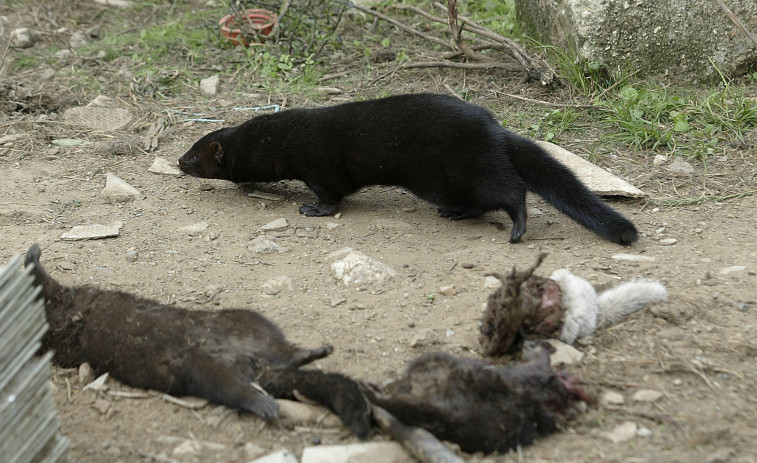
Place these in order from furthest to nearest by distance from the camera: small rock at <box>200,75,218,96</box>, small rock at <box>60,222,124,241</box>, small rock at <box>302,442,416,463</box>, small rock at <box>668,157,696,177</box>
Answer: small rock at <box>200,75,218,96</box>
small rock at <box>668,157,696,177</box>
small rock at <box>60,222,124,241</box>
small rock at <box>302,442,416,463</box>

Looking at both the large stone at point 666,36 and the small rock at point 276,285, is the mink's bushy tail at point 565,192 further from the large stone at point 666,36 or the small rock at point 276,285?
the large stone at point 666,36

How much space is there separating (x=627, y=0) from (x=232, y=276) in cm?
373

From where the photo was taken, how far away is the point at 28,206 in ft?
16.8

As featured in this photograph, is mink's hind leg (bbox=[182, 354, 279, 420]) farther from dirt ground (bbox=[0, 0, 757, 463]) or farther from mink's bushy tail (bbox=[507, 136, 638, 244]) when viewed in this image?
mink's bushy tail (bbox=[507, 136, 638, 244])

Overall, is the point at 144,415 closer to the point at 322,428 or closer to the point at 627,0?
the point at 322,428

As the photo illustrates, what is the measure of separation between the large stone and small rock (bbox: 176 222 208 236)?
323 cm

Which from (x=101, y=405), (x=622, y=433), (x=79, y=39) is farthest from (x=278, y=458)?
(x=79, y=39)

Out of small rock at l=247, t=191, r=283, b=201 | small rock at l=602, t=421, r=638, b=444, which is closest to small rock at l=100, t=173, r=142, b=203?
small rock at l=247, t=191, r=283, b=201

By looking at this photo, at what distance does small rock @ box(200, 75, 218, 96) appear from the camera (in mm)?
6852

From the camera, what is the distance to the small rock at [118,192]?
5281 mm

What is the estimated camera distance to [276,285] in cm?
414

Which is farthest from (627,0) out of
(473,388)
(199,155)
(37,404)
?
(37,404)

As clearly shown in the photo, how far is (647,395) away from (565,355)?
0.36m

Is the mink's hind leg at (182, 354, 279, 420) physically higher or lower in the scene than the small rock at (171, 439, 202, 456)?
higher
